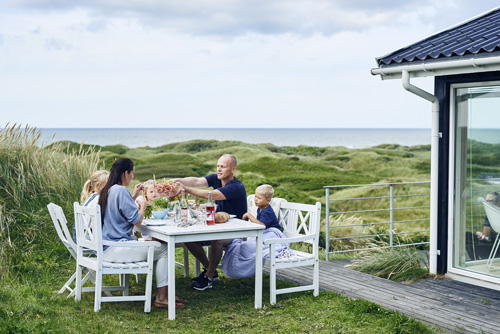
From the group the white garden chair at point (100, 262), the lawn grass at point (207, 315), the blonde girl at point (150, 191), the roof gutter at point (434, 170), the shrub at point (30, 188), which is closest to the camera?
the lawn grass at point (207, 315)

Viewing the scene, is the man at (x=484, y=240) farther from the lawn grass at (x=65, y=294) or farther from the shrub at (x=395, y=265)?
the lawn grass at (x=65, y=294)

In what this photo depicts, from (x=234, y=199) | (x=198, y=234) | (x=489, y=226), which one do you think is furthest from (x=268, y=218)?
(x=489, y=226)

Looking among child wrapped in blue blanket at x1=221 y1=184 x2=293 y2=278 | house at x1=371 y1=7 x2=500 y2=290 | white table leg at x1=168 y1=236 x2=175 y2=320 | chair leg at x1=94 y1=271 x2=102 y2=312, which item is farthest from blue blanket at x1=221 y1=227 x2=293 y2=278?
house at x1=371 y1=7 x2=500 y2=290

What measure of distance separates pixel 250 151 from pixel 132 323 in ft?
76.7

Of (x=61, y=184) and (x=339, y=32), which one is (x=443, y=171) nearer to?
(x=61, y=184)

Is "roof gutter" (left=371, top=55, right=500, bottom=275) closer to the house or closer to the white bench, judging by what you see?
the house

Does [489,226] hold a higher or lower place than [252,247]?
higher

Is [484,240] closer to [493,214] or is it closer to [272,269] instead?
[493,214]

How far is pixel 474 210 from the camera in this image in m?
6.39

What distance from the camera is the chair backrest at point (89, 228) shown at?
5.02m

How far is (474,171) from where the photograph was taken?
6.36 metres

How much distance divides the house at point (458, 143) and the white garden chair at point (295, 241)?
1.69 m

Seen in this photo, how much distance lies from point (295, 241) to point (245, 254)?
1.94 feet

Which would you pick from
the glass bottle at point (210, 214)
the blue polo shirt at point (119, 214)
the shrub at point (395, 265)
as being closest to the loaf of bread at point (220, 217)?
the glass bottle at point (210, 214)
